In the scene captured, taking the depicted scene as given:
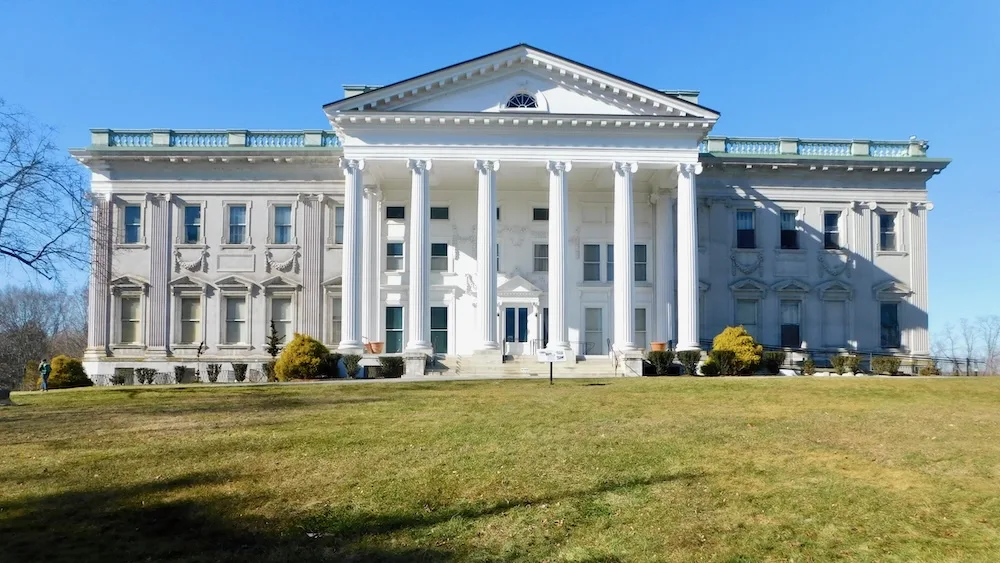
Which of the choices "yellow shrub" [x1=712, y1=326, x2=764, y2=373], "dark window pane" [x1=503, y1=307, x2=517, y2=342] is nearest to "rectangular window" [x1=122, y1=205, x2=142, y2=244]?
"dark window pane" [x1=503, y1=307, x2=517, y2=342]

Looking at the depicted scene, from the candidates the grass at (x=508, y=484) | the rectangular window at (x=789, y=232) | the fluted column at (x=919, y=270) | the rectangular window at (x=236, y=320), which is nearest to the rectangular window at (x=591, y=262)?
the rectangular window at (x=789, y=232)

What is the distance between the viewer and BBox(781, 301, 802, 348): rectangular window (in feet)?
121

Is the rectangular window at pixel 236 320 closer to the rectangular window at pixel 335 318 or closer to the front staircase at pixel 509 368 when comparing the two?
the rectangular window at pixel 335 318

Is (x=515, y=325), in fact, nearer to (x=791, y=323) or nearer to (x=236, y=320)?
(x=236, y=320)

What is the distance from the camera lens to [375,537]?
7586mm

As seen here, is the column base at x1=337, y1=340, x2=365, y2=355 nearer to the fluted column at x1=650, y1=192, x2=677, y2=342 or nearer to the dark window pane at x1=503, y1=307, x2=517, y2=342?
the dark window pane at x1=503, y1=307, x2=517, y2=342

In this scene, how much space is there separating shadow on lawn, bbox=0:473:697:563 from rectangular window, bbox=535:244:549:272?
25780 mm

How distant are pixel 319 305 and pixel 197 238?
22.8 ft

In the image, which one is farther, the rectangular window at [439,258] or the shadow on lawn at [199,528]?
the rectangular window at [439,258]

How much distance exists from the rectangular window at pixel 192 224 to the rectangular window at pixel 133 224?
216 centimetres

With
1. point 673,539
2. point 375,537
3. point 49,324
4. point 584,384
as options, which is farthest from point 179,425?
point 49,324

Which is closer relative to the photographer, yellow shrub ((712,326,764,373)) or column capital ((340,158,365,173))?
yellow shrub ((712,326,764,373))

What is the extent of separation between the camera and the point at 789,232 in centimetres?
3712

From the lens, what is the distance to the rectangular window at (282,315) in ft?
116
